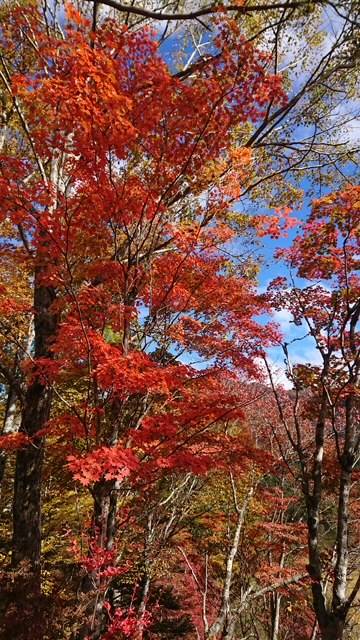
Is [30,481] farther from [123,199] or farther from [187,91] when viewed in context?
[187,91]

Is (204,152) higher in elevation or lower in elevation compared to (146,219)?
higher

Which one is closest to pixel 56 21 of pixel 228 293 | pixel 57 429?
pixel 228 293

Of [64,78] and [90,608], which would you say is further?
[90,608]

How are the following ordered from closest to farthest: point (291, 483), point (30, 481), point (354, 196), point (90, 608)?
1. point (90, 608)
2. point (354, 196)
3. point (30, 481)
4. point (291, 483)

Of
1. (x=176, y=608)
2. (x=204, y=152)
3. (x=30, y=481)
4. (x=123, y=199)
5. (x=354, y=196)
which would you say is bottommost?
(x=176, y=608)

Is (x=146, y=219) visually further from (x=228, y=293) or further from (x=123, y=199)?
(x=228, y=293)

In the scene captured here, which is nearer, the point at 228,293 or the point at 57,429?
the point at 57,429

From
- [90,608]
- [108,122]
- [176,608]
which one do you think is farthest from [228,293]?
[176,608]

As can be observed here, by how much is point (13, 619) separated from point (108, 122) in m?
6.54

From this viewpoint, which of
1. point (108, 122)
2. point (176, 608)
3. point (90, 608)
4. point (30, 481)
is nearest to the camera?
point (108, 122)

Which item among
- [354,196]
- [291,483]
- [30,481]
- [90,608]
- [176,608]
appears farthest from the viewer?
[291,483]

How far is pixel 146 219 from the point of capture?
6.88 m

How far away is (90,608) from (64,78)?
22.2 feet

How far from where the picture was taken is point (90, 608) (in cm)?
587
